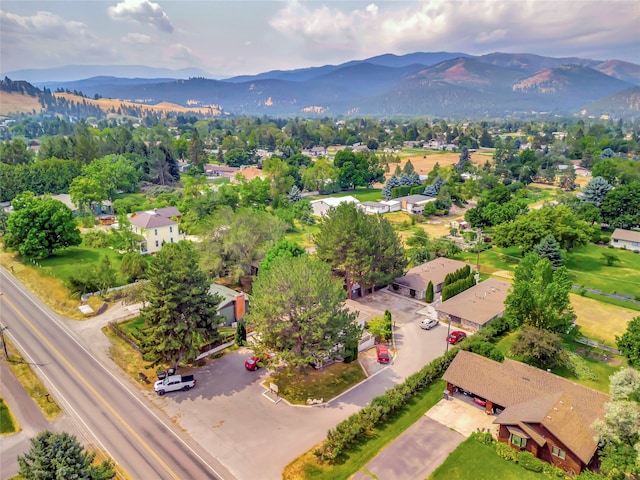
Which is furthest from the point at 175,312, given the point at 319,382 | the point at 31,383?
the point at 31,383

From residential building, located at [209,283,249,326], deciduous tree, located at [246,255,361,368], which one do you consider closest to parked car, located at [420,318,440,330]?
deciduous tree, located at [246,255,361,368]

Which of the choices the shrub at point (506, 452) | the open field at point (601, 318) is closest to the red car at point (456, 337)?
the open field at point (601, 318)

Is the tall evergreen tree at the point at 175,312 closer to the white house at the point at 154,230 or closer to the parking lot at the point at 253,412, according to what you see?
the parking lot at the point at 253,412

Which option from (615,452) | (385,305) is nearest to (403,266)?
(385,305)

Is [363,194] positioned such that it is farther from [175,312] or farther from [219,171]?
[175,312]

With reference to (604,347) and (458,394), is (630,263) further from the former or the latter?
(458,394)

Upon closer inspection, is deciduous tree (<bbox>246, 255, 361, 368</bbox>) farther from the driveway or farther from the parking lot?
the driveway
